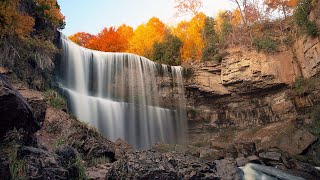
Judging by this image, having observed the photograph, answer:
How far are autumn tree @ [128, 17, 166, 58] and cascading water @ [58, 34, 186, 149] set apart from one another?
952cm

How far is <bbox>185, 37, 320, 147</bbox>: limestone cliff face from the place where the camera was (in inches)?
1006

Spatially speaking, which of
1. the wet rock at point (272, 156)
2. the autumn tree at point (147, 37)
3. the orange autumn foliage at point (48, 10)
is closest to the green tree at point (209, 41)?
the autumn tree at point (147, 37)

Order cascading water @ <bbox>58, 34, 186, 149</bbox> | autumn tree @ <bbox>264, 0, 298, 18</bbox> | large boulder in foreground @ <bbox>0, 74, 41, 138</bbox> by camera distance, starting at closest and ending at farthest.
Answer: large boulder in foreground @ <bbox>0, 74, 41, 138</bbox> < cascading water @ <bbox>58, 34, 186, 149</bbox> < autumn tree @ <bbox>264, 0, 298, 18</bbox>

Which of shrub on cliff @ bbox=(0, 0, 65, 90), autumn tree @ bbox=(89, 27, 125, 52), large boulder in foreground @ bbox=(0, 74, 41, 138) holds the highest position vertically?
autumn tree @ bbox=(89, 27, 125, 52)

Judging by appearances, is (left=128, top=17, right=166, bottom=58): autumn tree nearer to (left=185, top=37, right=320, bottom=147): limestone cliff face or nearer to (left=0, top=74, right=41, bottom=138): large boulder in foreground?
(left=185, top=37, right=320, bottom=147): limestone cliff face

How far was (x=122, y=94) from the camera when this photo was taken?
26.1m

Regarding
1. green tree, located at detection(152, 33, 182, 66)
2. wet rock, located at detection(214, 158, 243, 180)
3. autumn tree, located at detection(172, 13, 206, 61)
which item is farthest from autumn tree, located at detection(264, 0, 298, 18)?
wet rock, located at detection(214, 158, 243, 180)

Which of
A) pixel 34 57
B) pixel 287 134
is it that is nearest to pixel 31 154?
pixel 34 57

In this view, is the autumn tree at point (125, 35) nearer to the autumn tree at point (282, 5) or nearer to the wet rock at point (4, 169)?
the autumn tree at point (282, 5)

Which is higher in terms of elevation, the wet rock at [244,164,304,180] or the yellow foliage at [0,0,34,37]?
the yellow foliage at [0,0,34,37]

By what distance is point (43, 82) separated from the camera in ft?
57.0

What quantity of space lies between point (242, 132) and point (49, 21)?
17423 millimetres

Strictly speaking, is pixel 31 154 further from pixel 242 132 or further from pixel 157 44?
pixel 157 44

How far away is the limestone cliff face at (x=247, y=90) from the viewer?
83.9ft
